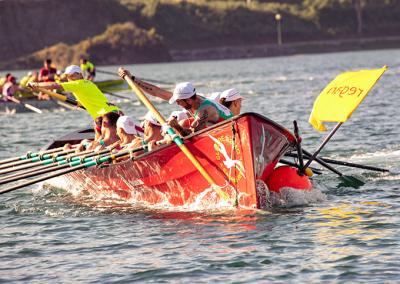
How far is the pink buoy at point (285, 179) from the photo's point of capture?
55.9 ft

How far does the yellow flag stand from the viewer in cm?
1825

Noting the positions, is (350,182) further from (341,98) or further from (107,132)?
(107,132)

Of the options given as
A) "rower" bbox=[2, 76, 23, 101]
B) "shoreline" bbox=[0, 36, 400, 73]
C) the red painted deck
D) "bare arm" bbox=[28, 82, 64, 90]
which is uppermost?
"shoreline" bbox=[0, 36, 400, 73]

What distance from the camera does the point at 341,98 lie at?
1847cm

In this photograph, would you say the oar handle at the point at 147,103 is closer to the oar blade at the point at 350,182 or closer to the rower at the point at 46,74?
the oar blade at the point at 350,182

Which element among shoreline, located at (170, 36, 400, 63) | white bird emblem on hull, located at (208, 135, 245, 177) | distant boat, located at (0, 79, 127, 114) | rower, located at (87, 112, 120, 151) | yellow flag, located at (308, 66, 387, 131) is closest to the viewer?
white bird emblem on hull, located at (208, 135, 245, 177)

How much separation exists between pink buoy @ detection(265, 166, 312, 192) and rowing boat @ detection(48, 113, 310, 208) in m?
A: 0.11

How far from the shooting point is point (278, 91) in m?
53.6

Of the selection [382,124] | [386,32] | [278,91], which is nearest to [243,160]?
[382,124]

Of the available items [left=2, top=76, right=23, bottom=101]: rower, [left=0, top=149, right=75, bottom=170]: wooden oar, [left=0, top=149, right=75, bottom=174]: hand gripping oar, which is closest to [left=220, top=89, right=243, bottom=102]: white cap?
[left=0, top=149, right=75, bottom=174]: hand gripping oar

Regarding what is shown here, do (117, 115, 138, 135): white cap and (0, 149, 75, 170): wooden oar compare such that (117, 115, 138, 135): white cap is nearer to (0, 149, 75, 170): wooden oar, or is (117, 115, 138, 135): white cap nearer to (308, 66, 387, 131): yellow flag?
(0, 149, 75, 170): wooden oar

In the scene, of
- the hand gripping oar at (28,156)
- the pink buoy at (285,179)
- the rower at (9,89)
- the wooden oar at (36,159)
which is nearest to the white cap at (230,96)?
the pink buoy at (285,179)

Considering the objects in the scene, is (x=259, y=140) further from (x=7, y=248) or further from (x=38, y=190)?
(x=38, y=190)

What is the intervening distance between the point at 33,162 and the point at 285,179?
5.76 metres
